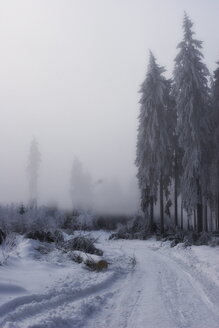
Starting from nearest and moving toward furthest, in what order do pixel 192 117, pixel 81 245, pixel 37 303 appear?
pixel 37 303
pixel 81 245
pixel 192 117

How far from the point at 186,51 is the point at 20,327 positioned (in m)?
25.3

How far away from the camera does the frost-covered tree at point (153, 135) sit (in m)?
31.8

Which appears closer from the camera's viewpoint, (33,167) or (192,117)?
(192,117)

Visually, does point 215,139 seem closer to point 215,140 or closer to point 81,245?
point 215,140

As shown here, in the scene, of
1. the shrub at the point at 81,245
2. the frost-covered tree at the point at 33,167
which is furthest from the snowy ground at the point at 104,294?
the frost-covered tree at the point at 33,167

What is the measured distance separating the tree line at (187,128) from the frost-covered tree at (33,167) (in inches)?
1209

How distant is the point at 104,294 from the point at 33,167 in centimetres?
5356

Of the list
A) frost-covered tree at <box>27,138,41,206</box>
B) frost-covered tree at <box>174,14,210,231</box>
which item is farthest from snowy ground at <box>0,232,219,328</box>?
frost-covered tree at <box>27,138,41,206</box>

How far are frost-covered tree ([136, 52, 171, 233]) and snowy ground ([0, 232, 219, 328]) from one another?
61.1 feet

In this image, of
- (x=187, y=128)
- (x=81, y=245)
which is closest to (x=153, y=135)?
(x=187, y=128)

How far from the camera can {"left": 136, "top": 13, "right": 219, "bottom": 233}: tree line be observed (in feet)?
87.7

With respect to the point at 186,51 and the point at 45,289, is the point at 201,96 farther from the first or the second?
the point at 45,289

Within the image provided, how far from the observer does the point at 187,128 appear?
27016 mm

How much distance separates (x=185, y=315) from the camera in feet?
22.6
